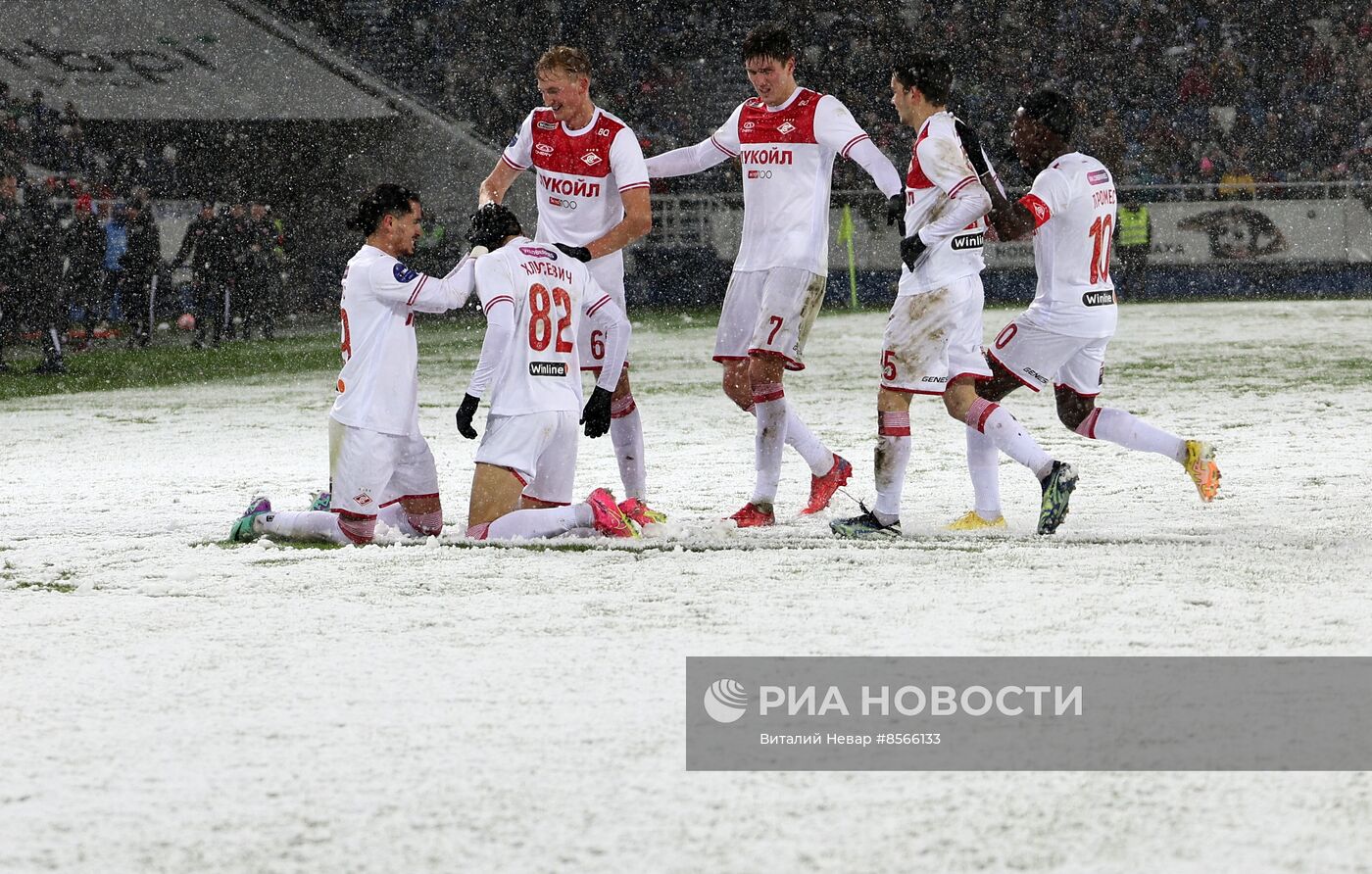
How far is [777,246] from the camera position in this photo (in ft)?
25.9

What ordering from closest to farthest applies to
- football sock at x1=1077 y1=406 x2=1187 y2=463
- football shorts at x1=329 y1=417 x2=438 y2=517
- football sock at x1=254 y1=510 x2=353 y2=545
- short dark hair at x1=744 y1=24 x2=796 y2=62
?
football shorts at x1=329 y1=417 x2=438 y2=517 → football sock at x1=254 y1=510 x2=353 y2=545 → football sock at x1=1077 y1=406 x2=1187 y2=463 → short dark hair at x1=744 y1=24 x2=796 y2=62

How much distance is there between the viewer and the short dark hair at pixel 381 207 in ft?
23.3

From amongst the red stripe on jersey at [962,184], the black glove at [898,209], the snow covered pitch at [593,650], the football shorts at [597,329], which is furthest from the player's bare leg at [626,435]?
the red stripe on jersey at [962,184]

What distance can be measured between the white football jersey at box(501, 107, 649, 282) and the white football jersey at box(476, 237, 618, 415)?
87 centimetres

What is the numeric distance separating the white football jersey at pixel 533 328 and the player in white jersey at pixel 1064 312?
177 centimetres

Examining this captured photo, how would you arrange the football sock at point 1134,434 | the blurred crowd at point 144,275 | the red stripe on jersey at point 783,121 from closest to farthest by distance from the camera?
the football sock at point 1134,434
the red stripe on jersey at point 783,121
the blurred crowd at point 144,275

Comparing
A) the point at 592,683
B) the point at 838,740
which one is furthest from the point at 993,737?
the point at 592,683

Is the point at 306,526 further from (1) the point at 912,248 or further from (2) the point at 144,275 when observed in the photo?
(2) the point at 144,275

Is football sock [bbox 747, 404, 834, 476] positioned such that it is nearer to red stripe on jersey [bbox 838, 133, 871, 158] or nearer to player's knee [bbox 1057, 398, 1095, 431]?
player's knee [bbox 1057, 398, 1095, 431]

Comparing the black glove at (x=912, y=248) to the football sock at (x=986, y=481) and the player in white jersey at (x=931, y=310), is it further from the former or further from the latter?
the football sock at (x=986, y=481)

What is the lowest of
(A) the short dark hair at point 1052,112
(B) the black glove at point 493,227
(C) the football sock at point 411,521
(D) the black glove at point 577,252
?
(C) the football sock at point 411,521

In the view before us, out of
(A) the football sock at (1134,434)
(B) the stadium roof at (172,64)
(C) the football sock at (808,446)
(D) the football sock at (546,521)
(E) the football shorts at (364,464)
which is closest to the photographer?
(D) the football sock at (546,521)

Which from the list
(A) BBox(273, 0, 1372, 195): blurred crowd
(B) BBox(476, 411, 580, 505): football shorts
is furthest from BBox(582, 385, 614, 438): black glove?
(A) BBox(273, 0, 1372, 195): blurred crowd

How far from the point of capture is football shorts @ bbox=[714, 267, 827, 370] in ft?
25.6
